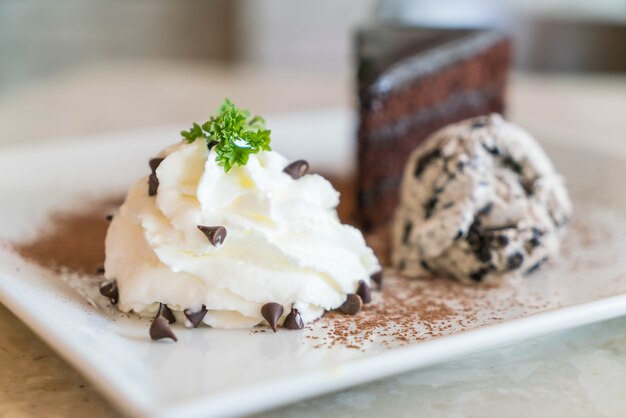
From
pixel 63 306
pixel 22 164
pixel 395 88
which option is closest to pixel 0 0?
pixel 22 164

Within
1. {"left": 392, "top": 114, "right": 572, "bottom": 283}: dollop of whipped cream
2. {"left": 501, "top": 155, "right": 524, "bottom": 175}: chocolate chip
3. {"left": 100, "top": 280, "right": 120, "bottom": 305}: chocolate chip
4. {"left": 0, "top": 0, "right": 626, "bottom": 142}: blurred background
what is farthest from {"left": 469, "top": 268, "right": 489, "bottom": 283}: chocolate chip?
{"left": 0, "top": 0, "right": 626, "bottom": 142}: blurred background

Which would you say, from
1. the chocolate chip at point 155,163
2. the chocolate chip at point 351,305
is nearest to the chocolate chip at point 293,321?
the chocolate chip at point 351,305

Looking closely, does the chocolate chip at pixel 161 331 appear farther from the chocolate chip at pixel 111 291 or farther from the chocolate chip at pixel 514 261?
the chocolate chip at pixel 514 261

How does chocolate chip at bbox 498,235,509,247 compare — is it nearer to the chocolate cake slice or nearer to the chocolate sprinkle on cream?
the chocolate cake slice

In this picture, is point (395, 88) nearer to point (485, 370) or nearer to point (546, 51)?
point (485, 370)

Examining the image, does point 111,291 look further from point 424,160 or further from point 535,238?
point 535,238
